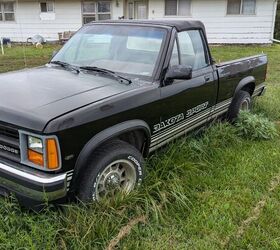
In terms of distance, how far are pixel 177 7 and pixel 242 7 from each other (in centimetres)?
331

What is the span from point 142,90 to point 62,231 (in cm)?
150

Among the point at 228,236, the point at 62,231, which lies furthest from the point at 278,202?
the point at 62,231

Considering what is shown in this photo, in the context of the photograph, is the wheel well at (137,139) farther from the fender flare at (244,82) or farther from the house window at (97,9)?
the house window at (97,9)

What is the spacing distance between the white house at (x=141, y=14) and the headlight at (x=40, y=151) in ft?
56.2

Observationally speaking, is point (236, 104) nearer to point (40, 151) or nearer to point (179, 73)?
point (179, 73)

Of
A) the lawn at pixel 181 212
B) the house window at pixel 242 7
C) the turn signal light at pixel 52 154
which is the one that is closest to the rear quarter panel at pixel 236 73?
the lawn at pixel 181 212

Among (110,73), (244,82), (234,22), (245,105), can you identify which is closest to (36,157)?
(110,73)

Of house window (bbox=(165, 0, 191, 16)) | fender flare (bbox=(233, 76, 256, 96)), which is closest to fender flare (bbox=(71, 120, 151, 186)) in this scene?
fender flare (bbox=(233, 76, 256, 96))

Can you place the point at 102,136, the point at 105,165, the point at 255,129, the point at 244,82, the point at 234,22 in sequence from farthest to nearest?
1. the point at 234,22
2. the point at 244,82
3. the point at 255,129
4. the point at 105,165
5. the point at 102,136

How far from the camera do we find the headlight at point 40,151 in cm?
265

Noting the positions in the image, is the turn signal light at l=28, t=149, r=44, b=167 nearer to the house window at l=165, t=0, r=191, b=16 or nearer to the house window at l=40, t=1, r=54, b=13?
the house window at l=165, t=0, r=191, b=16

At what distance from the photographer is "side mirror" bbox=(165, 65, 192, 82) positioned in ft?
12.3

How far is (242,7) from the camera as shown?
18.1 m

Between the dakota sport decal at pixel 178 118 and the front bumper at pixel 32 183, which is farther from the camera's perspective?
the dakota sport decal at pixel 178 118
